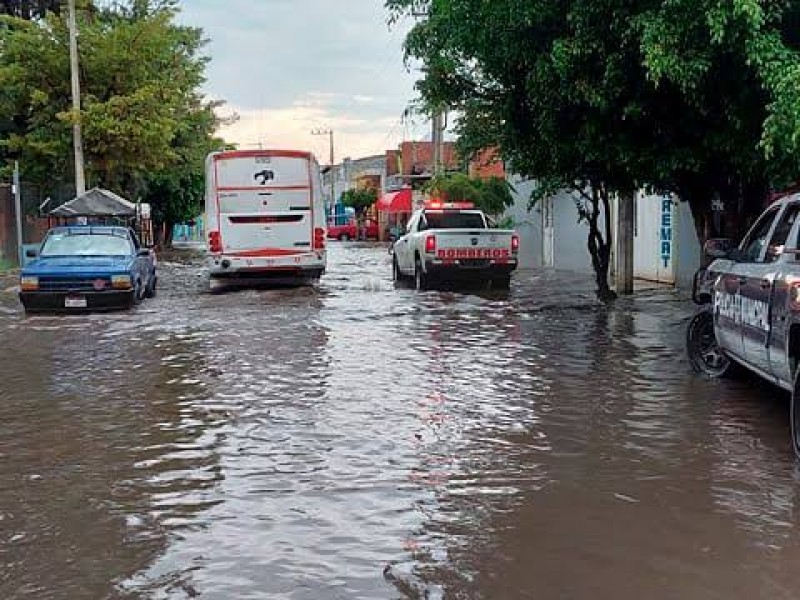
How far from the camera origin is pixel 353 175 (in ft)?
322

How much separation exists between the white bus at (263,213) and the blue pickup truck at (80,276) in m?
2.75

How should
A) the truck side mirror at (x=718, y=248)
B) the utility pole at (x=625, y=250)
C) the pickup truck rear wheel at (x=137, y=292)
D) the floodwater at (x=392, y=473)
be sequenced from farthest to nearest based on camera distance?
the utility pole at (x=625, y=250) < the pickup truck rear wheel at (x=137, y=292) < the truck side mirror at (x=718, y=248) < the floodwater at (x=392, y=473)

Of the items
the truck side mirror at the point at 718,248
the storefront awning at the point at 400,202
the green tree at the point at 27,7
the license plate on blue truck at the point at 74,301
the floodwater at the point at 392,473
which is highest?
the green tree at the point at 27,7

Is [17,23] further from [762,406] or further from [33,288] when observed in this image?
[762,406]

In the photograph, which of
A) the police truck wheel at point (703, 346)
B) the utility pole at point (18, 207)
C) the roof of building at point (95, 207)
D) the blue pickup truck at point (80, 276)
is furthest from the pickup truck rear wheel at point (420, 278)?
the utility pole at point (18, 207)

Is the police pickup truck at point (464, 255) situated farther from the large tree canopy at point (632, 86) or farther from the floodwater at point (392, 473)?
the floodwater at point (392, 473)

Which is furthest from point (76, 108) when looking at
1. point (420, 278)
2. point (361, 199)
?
point (361, 199)

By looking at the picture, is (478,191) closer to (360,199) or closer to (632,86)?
(632,86)

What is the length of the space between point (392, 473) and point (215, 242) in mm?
15479

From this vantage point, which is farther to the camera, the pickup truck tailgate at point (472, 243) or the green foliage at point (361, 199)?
the green foliage at point (361, 199)

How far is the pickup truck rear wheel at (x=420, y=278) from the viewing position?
70.1ft

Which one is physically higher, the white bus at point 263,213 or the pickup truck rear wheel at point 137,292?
the white bus at point 263,213

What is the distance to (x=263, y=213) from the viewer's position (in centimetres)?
2156

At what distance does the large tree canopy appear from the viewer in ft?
29.6
